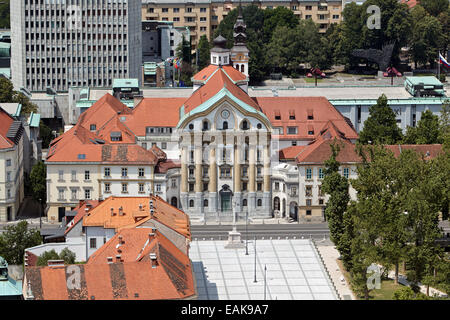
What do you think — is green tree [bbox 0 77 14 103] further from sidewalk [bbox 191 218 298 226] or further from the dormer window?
sidewalk [bbox 191 218 298 226]

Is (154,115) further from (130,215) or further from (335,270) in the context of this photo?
(335,270)

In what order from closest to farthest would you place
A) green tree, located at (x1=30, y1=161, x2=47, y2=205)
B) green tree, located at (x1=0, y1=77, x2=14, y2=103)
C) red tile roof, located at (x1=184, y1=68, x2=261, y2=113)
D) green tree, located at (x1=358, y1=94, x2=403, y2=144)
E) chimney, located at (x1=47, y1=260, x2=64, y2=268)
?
chimney, located at (x1=47, y1=260, x2=64, y2=268) → green tree, located at (x1=30, y1=161, x2=47, y2=205) → red tile roof, located at (x1=184, y1=68, x2=261, y2=113) → green tree, located at (x1=358, y1=94, x2=403, y2=144) → green tree, located at (x1=0, y1=77, x2=14, y2=103)

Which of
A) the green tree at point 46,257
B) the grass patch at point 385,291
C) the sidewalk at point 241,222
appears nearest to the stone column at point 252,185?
the sidewalk at point 241,222

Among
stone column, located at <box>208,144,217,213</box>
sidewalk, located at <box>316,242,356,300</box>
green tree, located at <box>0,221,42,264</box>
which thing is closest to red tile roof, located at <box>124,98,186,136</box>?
stone column, located at <box>208,144,217,213</box>

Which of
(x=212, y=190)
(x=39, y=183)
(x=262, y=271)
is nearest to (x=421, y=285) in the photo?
(x=262, y=271)

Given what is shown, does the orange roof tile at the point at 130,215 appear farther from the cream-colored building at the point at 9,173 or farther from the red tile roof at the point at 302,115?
the red tile roof at the point at 302,115
